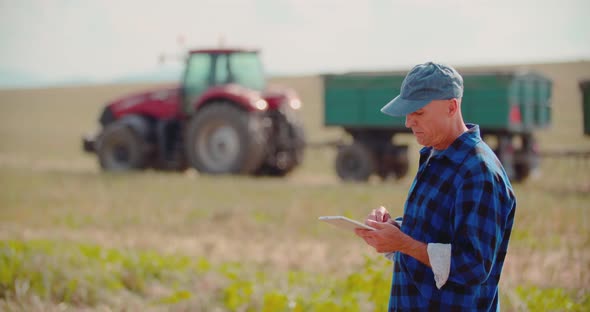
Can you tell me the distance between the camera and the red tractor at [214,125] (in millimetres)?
15117

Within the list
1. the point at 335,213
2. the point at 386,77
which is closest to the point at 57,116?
the point at 386,77

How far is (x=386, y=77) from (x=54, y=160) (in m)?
10.6

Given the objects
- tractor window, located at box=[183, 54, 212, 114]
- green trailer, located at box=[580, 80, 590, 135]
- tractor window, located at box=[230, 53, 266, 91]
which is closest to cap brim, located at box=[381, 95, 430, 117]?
green trailer, located at box=[580, 80, 590, 135]

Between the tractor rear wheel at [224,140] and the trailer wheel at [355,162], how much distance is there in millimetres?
1428

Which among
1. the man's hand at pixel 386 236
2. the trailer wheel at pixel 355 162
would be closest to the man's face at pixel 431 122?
the man's hand at pixel 386 236

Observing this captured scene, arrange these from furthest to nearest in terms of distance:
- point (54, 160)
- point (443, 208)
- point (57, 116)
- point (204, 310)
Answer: point (57, 116) → point (54, 160) → point (204, 310) → point (443, 208)

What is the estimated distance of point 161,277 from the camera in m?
6.21

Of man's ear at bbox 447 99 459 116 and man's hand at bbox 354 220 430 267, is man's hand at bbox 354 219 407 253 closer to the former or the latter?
man's hand at bbox 354 220 430 267

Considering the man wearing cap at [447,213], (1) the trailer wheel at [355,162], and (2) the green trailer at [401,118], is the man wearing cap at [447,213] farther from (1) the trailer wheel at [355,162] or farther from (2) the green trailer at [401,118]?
(1) the trailer wheel at [355,162]

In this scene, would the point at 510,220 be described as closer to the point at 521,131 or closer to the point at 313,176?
the point at 521,131

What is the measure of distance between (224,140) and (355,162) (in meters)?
2.34

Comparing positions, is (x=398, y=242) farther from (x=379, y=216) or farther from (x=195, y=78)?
(x=195, y=78)

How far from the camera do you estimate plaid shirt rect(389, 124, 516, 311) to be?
8.72ft

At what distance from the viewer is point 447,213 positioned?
2793 millimetres
